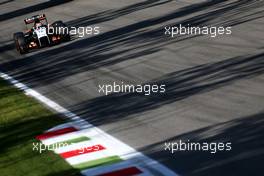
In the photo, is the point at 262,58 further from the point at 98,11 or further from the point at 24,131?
the point at 98,11

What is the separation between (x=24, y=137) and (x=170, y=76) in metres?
4.83

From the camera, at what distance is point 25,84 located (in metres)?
20.4

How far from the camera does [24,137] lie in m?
14.2

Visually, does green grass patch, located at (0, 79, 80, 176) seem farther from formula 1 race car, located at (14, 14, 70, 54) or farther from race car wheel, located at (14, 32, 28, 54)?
race car wheel, located at (14, 32, 28, 54)

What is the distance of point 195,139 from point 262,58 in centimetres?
614
